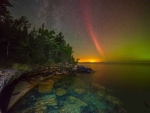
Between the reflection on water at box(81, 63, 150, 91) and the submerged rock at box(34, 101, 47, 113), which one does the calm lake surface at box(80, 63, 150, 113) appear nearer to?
the reflection on water at box(81, 63, 150, 91)

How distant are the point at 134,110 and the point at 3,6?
2911 centimetres

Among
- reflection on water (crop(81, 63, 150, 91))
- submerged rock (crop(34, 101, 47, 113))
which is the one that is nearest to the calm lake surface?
reflection on water (crop(81, 63, 150, 91))

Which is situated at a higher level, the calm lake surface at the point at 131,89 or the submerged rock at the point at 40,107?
the submerged rock at the point at 40,107

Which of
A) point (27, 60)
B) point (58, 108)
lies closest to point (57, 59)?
point (27, 60)

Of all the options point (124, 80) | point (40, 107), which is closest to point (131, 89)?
point (124, 80)

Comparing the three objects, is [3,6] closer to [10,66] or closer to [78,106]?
[10,66]

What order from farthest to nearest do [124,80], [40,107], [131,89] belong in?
[124,80] < [131,89] < [40,107]

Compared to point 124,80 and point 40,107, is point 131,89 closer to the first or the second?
point 124,80

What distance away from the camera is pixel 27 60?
72.6ft

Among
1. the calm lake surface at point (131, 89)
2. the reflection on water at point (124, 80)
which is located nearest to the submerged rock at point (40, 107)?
the calm lake surface at point (131, 89)

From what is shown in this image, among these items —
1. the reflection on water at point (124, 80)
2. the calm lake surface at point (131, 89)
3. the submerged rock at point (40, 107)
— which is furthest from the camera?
the reflection on water at point (124, 80)

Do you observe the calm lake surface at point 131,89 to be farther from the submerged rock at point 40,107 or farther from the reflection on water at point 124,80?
the submerged rock at point 40,107

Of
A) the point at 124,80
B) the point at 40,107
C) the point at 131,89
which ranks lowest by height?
the point at 131,89

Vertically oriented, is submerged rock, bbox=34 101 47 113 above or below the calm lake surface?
above
